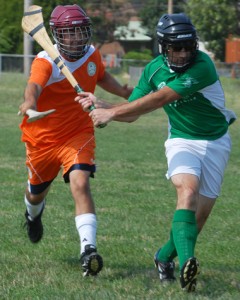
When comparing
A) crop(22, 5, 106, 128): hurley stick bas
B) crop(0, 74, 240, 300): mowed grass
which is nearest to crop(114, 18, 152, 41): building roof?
crop(0, 74, 240, 300): mowed grass

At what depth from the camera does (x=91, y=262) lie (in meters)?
5.97

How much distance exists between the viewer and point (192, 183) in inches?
228

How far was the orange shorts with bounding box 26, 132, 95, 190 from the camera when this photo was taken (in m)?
6.54

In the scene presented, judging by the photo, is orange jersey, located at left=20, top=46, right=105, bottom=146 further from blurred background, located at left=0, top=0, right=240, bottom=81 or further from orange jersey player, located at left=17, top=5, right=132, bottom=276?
blurred background, located at left=0, top=0, right=240, bottom=81

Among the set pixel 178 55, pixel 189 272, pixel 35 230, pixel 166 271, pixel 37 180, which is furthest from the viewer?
pixel 35 230

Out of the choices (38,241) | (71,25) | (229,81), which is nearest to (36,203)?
(38,241)

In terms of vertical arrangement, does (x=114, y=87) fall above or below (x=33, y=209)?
above

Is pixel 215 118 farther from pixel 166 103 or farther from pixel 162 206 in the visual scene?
pixel 162 206

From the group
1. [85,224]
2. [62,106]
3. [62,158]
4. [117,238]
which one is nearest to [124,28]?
[117,238]

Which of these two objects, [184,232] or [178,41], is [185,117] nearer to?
[178,41]

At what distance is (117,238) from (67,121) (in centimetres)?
152

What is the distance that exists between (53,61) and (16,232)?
2172 mm

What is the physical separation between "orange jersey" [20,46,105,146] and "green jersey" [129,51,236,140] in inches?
27.7

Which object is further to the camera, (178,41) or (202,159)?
(202,159)
